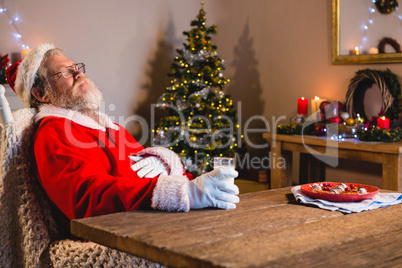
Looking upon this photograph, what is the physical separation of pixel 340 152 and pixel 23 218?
228cm

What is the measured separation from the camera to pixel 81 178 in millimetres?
1628

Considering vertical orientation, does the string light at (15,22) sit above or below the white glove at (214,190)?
above

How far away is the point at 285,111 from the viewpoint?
15.1 ft

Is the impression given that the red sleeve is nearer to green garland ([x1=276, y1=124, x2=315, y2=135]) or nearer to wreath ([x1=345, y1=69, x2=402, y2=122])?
green garland ([x1=276, y1=124, x2=315, y2=135])

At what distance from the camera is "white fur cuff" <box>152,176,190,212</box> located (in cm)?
142

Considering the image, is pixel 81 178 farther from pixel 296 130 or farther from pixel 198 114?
pixel 198 114

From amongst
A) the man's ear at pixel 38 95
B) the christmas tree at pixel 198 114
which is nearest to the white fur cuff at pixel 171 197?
the man's ear at pixel 38 95

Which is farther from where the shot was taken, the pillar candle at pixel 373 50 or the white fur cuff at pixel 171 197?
the pillar candle at pixel 373 50

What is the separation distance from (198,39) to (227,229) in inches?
130

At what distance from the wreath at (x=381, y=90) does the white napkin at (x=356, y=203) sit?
82.4 inches

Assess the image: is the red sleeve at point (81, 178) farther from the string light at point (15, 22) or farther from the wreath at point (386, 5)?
the wreath at point (386, 5)

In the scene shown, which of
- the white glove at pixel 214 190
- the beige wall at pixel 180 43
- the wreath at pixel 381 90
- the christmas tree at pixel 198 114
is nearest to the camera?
the white glove at pixel 214 190

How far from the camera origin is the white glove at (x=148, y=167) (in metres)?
2.03

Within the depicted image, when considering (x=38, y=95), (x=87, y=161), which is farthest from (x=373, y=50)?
(x=87, y=161)
